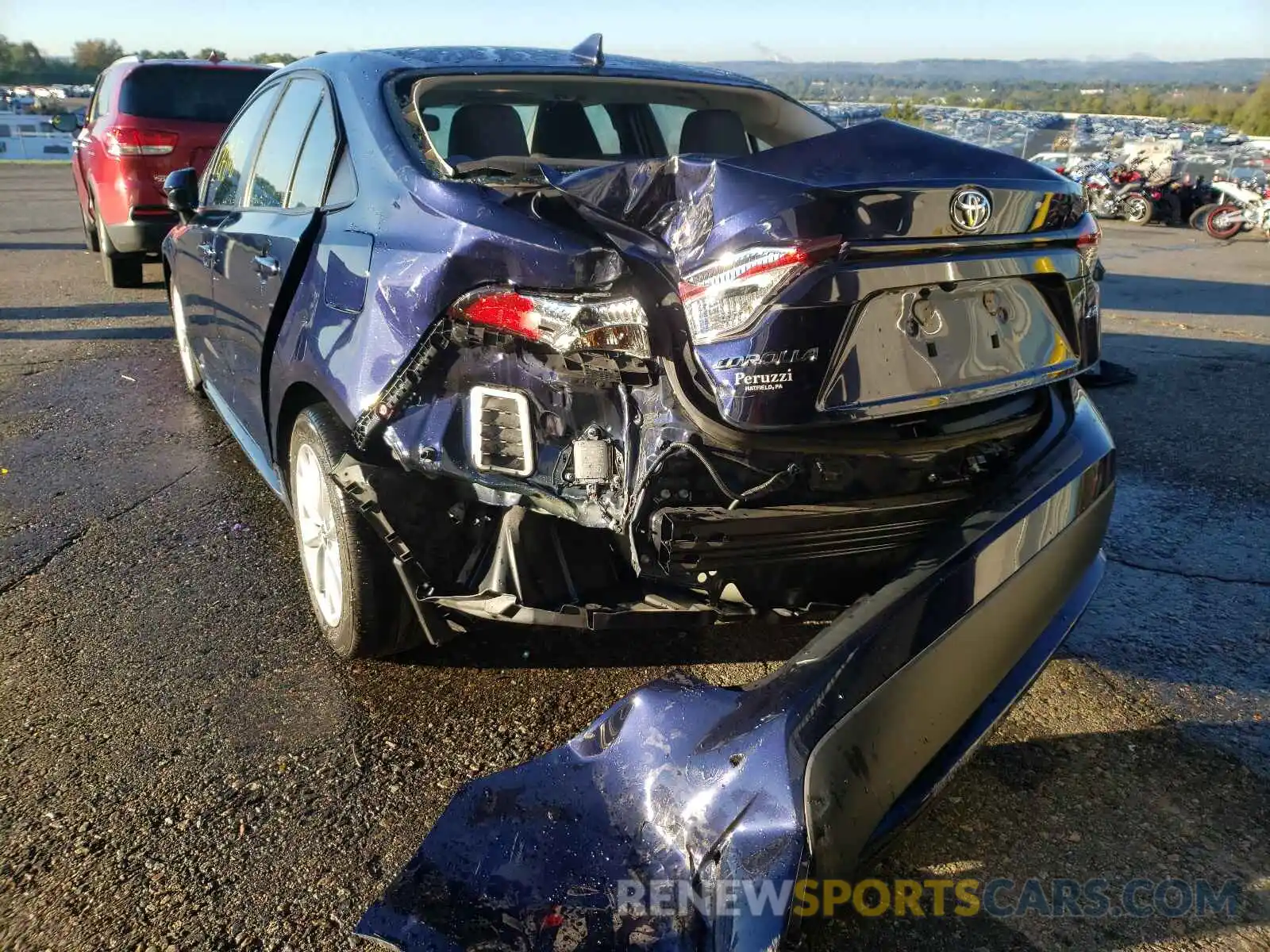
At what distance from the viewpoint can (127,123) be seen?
7.59m

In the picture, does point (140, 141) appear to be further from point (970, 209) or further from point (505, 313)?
point (970, 209)

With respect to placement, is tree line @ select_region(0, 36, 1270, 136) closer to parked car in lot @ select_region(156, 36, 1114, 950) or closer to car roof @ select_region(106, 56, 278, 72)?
car roof @ select_region(106, 56, 278, 72)

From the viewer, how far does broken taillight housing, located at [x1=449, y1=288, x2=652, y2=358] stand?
2.09 meters

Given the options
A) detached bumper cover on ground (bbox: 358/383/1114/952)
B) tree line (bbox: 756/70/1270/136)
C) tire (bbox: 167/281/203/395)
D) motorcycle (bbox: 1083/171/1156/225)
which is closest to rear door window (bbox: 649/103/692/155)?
detached bumper cover on ground (bbox: 358/383/1114/952)

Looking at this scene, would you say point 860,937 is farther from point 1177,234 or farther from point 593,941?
point 1177,234

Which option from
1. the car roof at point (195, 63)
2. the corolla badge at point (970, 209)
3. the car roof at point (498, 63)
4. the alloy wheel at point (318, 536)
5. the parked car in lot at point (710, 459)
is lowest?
the alloy wheel at point (318, 536)

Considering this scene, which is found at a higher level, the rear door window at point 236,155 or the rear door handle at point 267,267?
the rear door window at point 236,155

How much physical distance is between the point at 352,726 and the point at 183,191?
2762 millimetres

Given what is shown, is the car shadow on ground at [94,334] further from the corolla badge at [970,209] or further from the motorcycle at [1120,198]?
the motorcycle at [1120,198]

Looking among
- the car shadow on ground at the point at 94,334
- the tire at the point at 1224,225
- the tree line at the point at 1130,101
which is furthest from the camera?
the tree line at the point at 1130,101

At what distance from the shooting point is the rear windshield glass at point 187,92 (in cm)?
788

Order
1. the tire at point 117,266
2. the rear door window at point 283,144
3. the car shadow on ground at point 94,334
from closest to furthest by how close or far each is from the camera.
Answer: the rear door window at point 283,144 < the car shadow on ground at point 94,334 < the tire at point 117,266

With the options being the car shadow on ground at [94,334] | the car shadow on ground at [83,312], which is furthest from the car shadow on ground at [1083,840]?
the car shadow on ground at [83,312]

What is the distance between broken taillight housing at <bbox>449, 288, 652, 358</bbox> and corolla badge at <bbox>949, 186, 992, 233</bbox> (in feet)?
2.28
